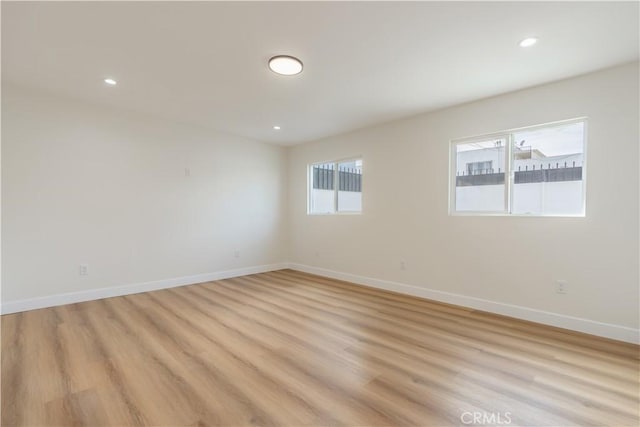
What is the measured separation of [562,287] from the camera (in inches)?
112

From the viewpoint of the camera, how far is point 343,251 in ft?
16.1

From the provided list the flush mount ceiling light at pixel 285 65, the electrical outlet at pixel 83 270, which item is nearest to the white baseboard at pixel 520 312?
the flush mount ceiling light at pixel 285 65

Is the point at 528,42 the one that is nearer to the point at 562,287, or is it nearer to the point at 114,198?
the point at 562,287

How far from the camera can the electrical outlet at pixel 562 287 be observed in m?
2.83

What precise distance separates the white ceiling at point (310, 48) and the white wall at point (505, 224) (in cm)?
28

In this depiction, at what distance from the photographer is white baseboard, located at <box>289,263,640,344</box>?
8.40 feet

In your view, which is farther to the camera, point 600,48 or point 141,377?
point 600,48

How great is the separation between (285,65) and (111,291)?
11.9 ft

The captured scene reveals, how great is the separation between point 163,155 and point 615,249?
5.42m

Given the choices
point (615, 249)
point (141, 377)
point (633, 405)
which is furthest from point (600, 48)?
point (141, 377)

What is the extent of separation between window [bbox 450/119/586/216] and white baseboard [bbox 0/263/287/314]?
150 inches

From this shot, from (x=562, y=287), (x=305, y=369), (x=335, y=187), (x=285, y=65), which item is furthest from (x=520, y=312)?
(x=285, y=65)

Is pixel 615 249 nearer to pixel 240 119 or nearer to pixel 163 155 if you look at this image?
pixel 240 119
